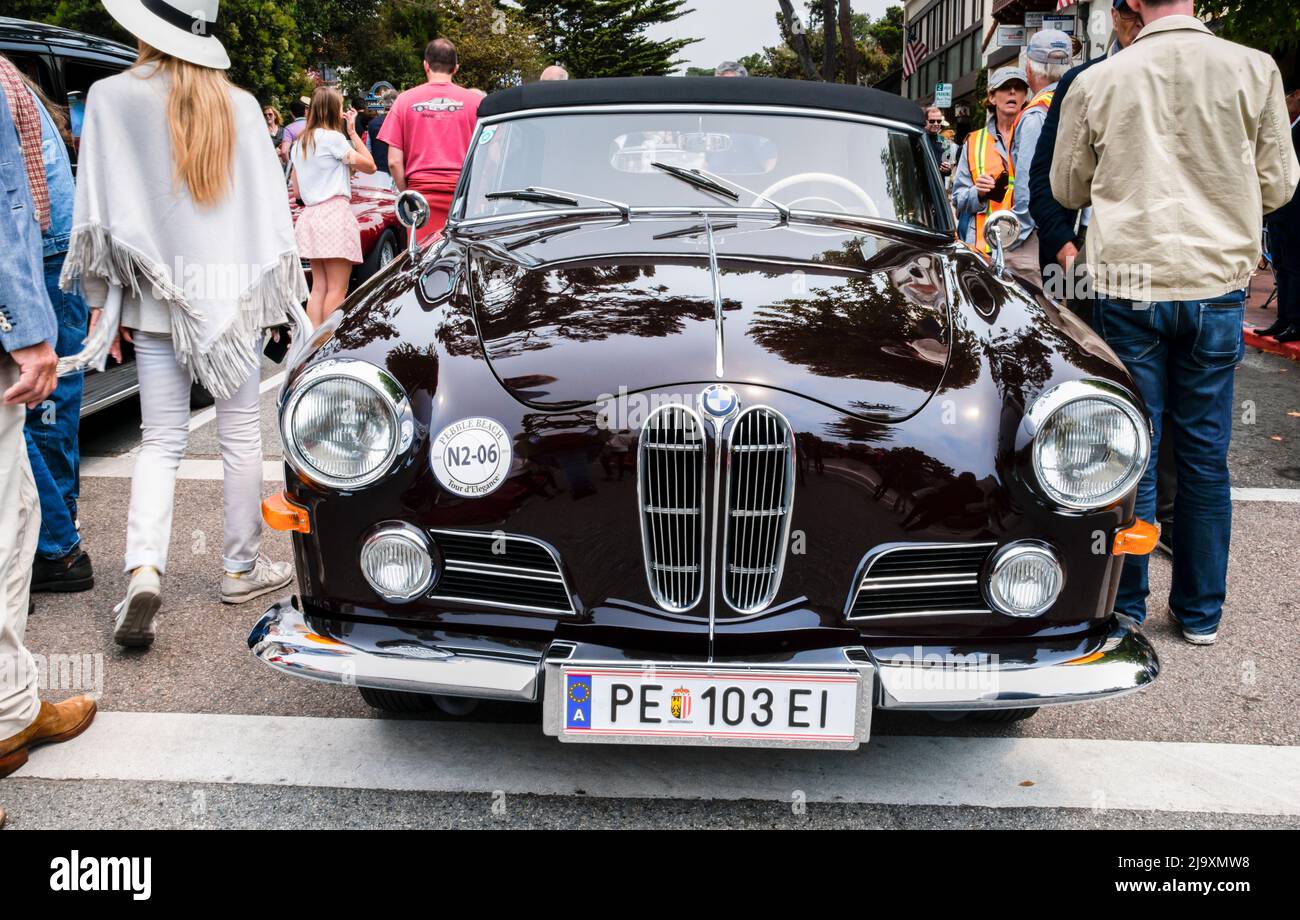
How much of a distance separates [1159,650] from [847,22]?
2779cm

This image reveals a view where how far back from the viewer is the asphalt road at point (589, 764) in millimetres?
2668

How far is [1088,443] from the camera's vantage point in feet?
8.24

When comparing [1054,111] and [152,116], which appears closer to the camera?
[152,116]

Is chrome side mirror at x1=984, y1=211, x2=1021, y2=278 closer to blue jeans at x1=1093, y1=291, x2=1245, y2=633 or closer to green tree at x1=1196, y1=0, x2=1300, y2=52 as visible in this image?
blue jeans at x1=1093, y1=291, x2=1245, y2=633

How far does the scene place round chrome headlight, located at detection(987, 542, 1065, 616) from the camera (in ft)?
8.09

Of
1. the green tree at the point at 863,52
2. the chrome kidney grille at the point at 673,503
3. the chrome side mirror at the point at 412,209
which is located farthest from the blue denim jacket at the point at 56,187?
the green tree at the point at 863,52

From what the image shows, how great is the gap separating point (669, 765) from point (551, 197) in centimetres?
185

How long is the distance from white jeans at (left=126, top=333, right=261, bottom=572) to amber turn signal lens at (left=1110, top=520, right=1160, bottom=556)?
8.86 ft

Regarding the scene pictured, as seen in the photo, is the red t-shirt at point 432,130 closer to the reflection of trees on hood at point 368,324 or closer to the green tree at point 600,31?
the reflection of trees on hood at point 368,324

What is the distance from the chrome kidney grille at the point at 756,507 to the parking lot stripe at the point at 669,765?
0.63 m

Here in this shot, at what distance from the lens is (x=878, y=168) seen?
12.4 ft

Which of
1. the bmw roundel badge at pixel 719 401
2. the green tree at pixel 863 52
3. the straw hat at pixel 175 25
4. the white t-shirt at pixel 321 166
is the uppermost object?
the green tree at pixel 863 52
